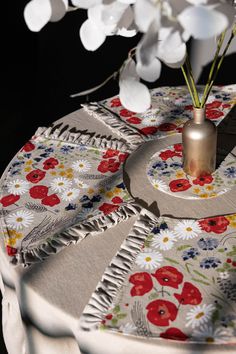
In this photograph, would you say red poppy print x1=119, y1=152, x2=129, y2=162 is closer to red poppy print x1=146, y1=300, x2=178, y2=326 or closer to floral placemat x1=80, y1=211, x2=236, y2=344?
floral placemat x1=80, y1=211, x2=236, y2=344

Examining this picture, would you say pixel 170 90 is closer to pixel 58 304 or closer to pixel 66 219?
pixel 66 219

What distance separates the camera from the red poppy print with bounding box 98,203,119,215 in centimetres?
118

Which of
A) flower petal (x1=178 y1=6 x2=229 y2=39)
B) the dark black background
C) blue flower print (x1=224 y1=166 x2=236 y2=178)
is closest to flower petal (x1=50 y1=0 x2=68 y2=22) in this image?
flower petal (x1=178 y1=6 x2=229 y2=39)

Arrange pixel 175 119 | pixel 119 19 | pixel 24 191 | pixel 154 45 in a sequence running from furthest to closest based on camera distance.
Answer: pixel 175 119 → pixel 24 191 → pixel 119 19 → pixel 154 45

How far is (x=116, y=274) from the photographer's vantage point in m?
1.03

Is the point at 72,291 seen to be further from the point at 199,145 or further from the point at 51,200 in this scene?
the point at 199,145

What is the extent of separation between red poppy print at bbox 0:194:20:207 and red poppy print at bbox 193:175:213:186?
0.41 metres

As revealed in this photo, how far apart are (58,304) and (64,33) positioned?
1984mm

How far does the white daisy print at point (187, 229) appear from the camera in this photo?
1097mm

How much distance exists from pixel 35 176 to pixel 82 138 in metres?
0.18

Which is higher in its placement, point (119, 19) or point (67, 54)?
point (119, 19)

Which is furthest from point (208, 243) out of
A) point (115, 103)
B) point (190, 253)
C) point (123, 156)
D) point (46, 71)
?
point (46, 71)

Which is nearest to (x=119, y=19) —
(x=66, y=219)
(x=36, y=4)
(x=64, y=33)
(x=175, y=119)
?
(x=36, y=4)

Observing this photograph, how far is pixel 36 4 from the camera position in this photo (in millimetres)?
980
